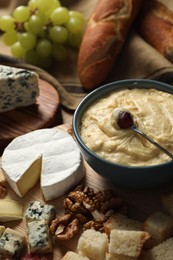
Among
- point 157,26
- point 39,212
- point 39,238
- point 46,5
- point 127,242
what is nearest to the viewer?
point 127,242

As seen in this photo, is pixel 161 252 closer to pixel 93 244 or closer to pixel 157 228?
pixel 157 228

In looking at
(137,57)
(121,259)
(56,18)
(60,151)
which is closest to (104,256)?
(121,259)

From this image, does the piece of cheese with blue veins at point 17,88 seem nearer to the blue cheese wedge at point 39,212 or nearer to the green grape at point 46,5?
the green grape at point 46,5

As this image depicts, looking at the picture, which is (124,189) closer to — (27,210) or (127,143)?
(127,143)

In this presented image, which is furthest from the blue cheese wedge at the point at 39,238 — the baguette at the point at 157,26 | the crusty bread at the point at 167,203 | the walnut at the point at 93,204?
the baguette at the point at 157,26

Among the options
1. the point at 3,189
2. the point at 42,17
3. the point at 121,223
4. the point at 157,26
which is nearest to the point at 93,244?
the point at 121,223

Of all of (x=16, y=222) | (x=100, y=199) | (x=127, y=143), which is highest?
(x=127, y=143)

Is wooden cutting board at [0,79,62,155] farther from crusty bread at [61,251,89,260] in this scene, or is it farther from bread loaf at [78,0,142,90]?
crusty bread at [61,251,89,260]
